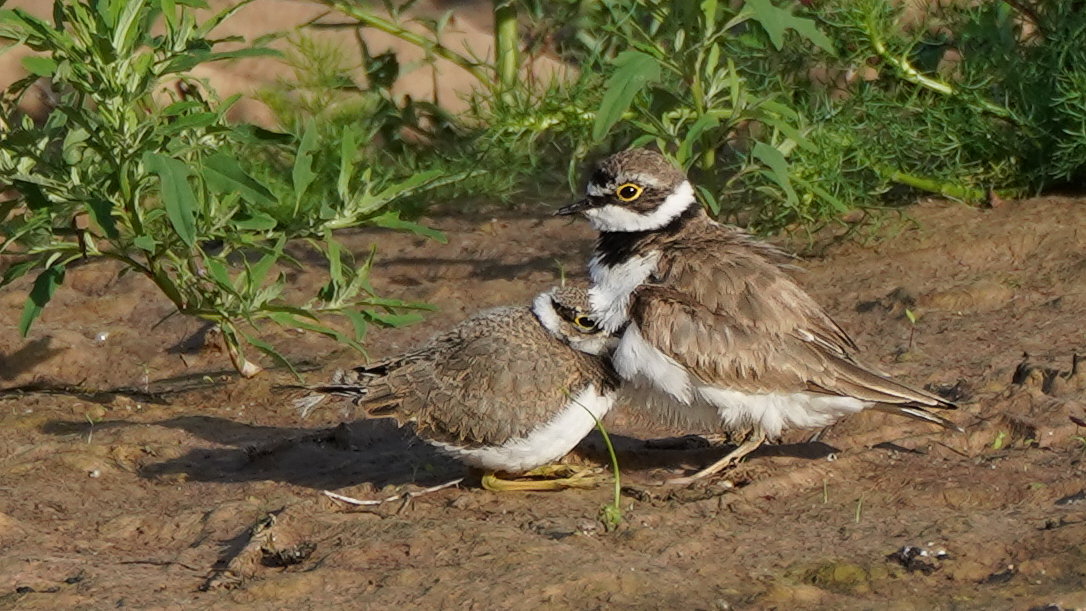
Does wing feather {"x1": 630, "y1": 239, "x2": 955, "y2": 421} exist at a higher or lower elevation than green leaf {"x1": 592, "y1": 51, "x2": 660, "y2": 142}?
lower

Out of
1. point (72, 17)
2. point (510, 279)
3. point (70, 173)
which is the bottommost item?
point (510, 279)

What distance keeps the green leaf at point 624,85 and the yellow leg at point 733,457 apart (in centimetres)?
134

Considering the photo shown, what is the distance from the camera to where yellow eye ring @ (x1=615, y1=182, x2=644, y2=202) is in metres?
5.62

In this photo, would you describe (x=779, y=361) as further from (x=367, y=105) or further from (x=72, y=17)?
(x=367, y=105)

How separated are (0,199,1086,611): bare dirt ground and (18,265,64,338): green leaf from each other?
49cm

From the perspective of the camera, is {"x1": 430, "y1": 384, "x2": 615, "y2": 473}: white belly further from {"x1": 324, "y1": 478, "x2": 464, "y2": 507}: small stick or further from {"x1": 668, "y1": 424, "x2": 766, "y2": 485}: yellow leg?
{"x1": 668, "y1": 424, "x2": 766, "y2": 485}: yellow leg

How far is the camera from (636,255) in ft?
18.2

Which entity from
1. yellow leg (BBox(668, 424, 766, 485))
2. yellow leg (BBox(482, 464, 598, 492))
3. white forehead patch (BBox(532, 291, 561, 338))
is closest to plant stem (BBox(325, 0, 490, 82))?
white forehead patch (BBox(532, 291, 561, 338))

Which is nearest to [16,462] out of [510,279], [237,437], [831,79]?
[237,437]

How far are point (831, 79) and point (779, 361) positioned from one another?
2.98 metres

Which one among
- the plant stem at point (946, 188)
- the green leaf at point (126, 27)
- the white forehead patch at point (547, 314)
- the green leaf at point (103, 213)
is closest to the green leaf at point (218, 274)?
the green leaf at point (103, 213)

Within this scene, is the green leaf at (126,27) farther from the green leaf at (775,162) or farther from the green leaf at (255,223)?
the green leaf at (775,162)

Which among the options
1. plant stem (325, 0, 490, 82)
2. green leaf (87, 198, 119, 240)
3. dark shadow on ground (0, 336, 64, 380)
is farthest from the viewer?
plant stem (325, 0, 490, 82)

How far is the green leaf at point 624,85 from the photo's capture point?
5.72 m
